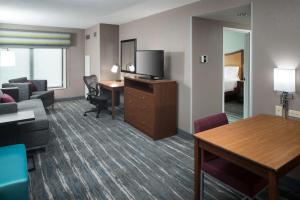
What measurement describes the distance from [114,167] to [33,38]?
519cm

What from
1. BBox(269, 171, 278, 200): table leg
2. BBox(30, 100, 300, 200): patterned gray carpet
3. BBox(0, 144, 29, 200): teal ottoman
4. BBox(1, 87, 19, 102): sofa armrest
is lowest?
BBox(30, 100, 300, 200): patterned gray carpet

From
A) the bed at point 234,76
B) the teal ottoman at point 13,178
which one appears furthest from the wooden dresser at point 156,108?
the bed at point 234,76

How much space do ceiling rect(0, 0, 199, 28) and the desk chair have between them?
2.26 m

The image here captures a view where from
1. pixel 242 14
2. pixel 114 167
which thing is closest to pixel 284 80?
pixel 242 14

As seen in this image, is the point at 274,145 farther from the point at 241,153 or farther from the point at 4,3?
the point at 4,3

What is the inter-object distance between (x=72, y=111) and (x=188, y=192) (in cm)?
428

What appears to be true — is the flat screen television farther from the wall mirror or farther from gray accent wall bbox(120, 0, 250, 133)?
the wall mirror

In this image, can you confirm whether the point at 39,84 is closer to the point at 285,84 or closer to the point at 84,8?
the point at 84,8

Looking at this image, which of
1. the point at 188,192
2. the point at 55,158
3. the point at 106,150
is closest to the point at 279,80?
the point at 188,192

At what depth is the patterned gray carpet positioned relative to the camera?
91.5 inches

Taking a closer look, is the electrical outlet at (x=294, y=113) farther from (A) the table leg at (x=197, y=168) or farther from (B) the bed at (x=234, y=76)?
(B) the bed at (x=234, y=76)

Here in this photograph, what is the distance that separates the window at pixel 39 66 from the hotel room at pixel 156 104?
0.03m

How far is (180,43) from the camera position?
388cm

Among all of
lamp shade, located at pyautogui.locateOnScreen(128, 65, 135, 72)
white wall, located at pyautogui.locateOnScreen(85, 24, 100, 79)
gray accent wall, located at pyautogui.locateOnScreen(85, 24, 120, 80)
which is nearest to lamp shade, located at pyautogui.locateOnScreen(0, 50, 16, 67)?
white wall, located at pyautogui.locateOnScreen(85, 24, 100, 79)
